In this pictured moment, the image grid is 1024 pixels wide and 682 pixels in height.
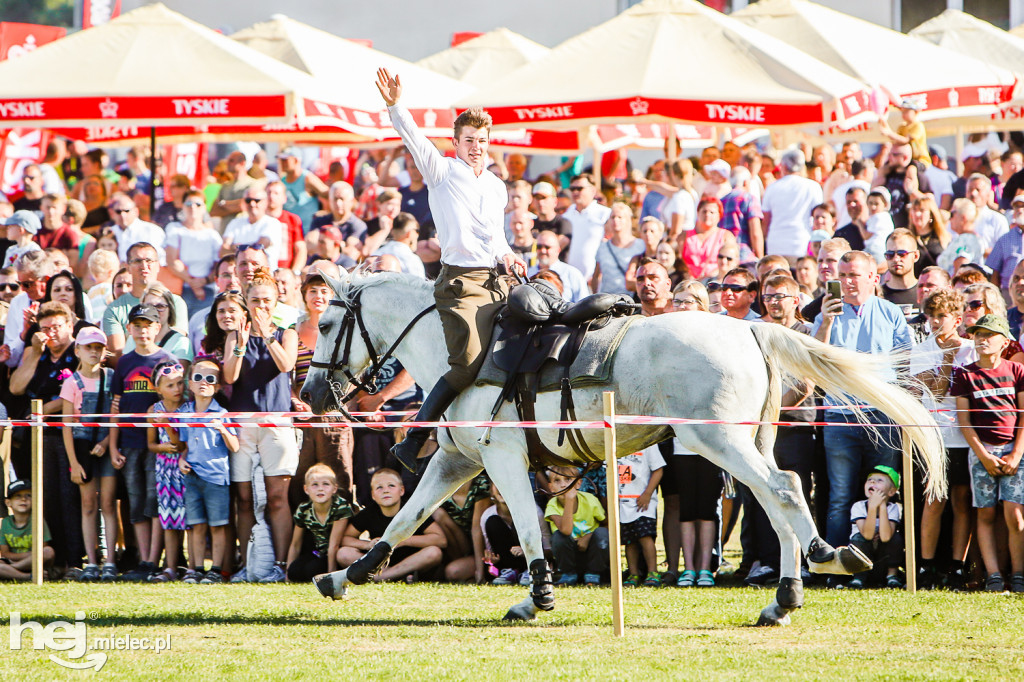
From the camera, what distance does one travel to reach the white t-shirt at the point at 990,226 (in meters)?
14.4

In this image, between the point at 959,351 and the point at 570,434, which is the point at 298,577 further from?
the point at 959,351

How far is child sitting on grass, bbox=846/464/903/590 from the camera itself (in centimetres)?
916

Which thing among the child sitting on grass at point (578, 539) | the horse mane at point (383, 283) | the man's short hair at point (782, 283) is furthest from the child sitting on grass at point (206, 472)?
the man's short hair at point (782, 283)

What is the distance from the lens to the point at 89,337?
416 inches

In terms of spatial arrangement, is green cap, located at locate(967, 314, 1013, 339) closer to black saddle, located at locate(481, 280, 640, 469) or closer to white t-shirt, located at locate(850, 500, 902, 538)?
white t-shirt, located at locate(850, 500, 902, 538)

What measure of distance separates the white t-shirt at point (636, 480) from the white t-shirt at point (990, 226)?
6.31 metres

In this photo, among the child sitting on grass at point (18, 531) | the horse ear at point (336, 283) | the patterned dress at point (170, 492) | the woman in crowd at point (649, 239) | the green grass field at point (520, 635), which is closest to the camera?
the green grass field at point (520, 635)

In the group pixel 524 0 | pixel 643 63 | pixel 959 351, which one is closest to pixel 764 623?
pixel 959 351

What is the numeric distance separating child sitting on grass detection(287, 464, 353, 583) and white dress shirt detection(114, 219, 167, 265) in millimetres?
6284

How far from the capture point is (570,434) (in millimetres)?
7777

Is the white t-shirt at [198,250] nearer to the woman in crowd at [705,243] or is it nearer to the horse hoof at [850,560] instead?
the woman in crowd at [705,243]

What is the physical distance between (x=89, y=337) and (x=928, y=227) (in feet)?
25.3

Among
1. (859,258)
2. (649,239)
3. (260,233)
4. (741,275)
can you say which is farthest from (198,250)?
(859,258)

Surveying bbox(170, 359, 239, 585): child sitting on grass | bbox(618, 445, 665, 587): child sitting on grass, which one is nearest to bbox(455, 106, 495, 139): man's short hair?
bbox(618, 445, 665, 587): child sitting on grass
